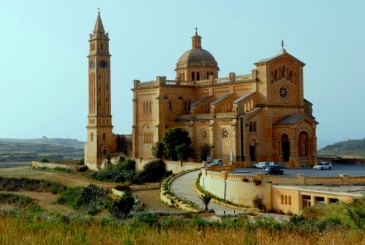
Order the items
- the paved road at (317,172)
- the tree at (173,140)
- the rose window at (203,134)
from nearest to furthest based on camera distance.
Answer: the paved road at (317,172)
the rose window at (203,134)
the tree at (173,140)

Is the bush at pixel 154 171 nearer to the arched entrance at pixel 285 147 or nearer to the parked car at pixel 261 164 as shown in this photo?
the parked car at pixel 261 164

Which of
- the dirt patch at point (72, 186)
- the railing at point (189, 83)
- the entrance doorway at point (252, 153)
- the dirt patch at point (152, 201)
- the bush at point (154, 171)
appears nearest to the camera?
the dirt patch at point (152, 201)

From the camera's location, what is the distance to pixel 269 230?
758 inches

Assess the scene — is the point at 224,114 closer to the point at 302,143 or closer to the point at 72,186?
the point at 302,143

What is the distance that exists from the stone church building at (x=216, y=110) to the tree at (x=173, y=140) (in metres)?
1.42

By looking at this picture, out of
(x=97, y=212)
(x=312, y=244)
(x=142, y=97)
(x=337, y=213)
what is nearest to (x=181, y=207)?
(x=97, y=212)

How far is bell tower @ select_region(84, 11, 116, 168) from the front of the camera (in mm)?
65688

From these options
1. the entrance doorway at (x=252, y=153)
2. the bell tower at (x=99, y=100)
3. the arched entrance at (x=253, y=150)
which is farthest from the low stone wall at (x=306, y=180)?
the bell tower at (x=99, y=100)

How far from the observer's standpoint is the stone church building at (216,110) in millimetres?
50469

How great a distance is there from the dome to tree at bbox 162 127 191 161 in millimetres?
12703

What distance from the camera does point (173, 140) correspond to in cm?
5512

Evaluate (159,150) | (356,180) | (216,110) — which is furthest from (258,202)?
(159,150)

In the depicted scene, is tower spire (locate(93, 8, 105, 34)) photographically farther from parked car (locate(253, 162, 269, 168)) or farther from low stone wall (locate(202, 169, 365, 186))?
low stone wall (locate(202, 169, 365, 186))

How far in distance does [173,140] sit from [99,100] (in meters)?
15.2
